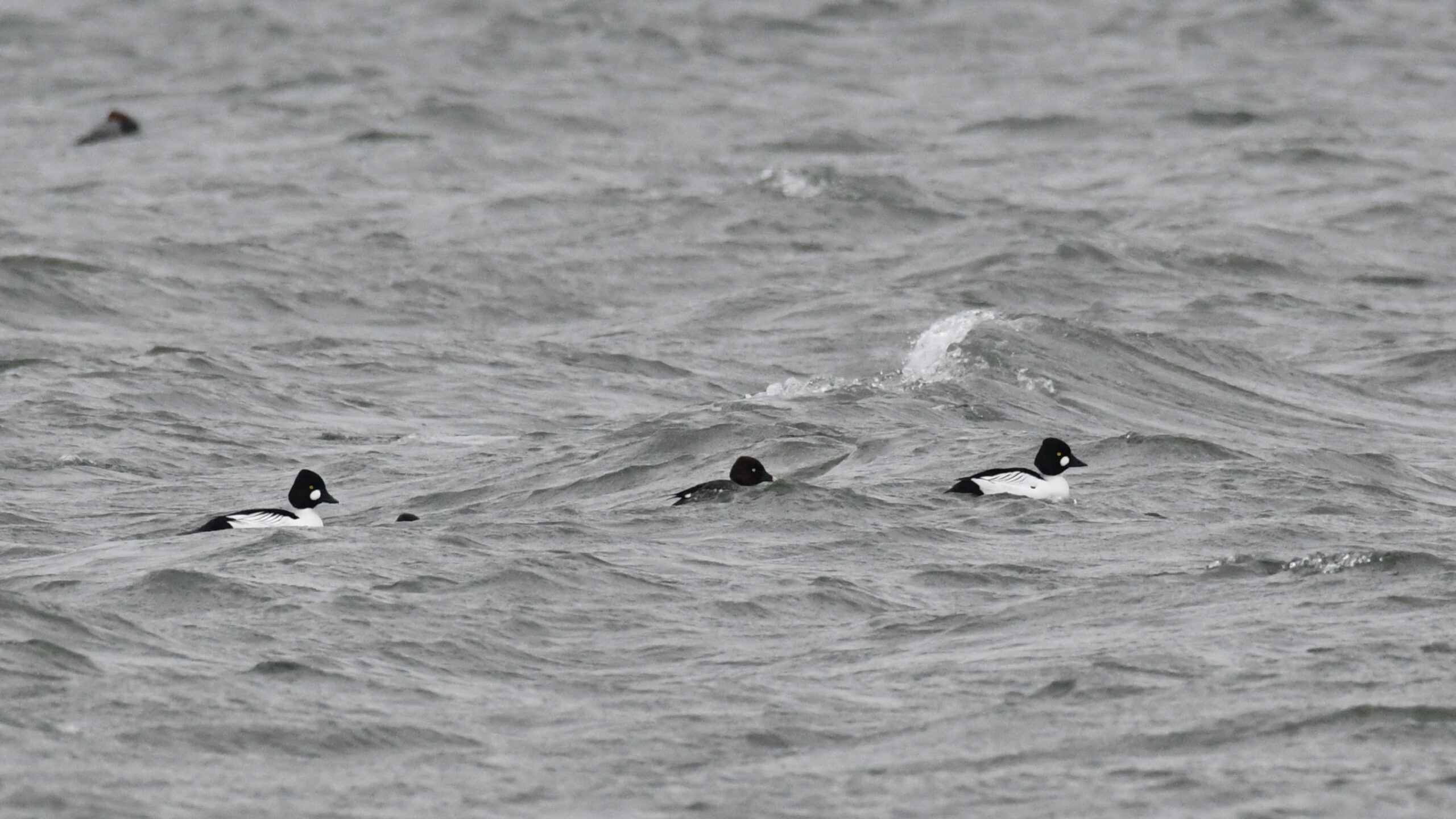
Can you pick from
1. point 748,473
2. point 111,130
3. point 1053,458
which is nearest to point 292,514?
point 748,473

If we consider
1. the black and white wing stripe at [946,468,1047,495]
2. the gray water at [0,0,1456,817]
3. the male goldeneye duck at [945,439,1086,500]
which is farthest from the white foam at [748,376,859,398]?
the black and white wing stripe at [946,468,1047,495]

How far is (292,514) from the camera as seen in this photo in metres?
13.4

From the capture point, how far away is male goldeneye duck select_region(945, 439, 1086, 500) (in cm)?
1371

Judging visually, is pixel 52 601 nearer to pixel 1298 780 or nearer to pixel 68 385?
pixel 1298 780

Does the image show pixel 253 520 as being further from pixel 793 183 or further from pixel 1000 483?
pixel 793 183

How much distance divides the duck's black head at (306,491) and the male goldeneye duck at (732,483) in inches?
79.4

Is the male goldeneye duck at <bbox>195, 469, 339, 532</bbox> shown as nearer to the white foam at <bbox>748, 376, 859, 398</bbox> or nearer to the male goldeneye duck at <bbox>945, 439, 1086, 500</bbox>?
the male goldeneye duck at <bbox>945, 439, 1086, 500</bbox>

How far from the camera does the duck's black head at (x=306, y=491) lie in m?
13.9

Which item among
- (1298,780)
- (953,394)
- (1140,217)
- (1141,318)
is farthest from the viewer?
(1140,217)

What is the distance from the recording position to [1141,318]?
21.5m

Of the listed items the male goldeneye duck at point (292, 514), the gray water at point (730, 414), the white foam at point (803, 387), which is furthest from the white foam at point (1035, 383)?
the male goldeneye duck at point (292, 514)

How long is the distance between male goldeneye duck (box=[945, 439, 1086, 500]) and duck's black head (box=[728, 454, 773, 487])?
107 cm

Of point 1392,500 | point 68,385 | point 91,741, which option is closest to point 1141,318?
point 1392,500

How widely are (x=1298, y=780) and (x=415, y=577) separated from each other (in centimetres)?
456
